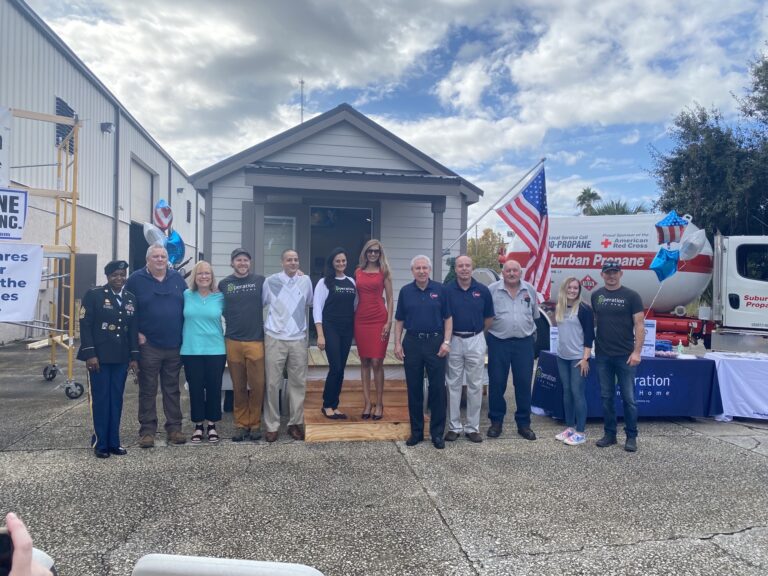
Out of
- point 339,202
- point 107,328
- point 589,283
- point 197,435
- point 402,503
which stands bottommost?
point 402,503

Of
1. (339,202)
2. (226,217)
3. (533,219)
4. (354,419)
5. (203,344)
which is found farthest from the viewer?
(339,202)

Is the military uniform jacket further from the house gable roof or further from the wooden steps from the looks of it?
the house gable roof

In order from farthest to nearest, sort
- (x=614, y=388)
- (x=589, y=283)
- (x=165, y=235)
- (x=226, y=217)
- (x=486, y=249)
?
(x=486, y=249)
(x=589, y=283)
(x=165, y=235)
(x=226, y=217)
(x=614, y=388)

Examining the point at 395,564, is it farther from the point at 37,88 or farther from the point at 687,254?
the point at 37,88

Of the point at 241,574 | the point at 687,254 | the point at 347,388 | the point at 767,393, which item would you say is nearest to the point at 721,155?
the point at 687,254

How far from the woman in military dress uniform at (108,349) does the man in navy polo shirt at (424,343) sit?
7.96 feet

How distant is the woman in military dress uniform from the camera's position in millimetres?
4543

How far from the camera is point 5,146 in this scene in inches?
227

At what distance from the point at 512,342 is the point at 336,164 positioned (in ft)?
19.0

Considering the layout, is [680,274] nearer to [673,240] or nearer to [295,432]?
[673,240]

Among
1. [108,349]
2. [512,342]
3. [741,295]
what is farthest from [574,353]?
[741,295]

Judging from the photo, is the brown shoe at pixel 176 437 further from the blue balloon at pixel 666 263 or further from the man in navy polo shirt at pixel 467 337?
the blue balloon at pixel 666 263

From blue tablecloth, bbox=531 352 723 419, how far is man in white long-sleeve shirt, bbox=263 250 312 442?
297 centimetres

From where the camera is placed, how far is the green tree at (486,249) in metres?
29.1
